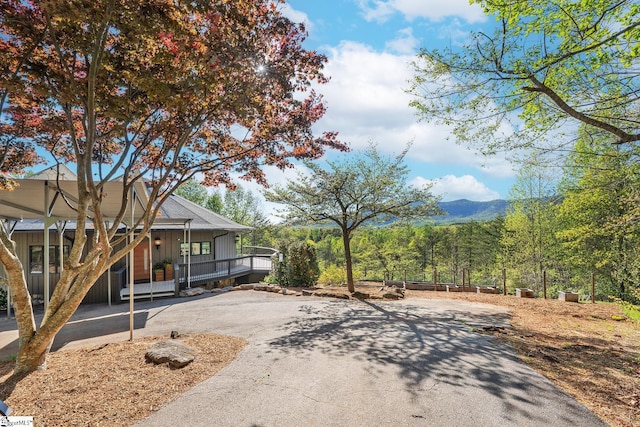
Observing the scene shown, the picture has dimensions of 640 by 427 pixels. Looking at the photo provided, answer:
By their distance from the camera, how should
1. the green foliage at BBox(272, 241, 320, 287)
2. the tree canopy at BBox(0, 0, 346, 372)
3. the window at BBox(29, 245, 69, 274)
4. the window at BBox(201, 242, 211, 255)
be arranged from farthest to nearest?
the window at BBox(201, 242, 211, 255) → the green foliage at BBox(272, 241, 320, 287) → the window at BBox(29, 245, 69, 274) → the tree canopy at BBox(0, 0, 346, 372)

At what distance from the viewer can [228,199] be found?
1366 inches

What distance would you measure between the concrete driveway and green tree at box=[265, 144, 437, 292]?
3915 mm

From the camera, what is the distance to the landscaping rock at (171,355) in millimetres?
4363

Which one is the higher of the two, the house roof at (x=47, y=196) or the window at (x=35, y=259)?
the house roof at (x=47, y=196)

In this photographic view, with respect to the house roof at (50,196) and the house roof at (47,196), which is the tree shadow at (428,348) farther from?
the house roof at (50,196)

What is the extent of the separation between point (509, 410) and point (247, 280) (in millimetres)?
16272

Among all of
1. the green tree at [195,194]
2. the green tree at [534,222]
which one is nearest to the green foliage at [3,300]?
the green tree at [195,194]

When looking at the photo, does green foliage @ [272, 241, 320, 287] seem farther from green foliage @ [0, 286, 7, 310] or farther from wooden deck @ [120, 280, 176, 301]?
green foliage @ [0, 286, 7, 310]

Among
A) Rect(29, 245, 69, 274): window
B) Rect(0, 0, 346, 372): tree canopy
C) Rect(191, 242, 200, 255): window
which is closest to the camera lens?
Rect(0, 0, 346, 372): tree canopy

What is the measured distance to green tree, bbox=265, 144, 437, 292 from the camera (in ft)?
34.4

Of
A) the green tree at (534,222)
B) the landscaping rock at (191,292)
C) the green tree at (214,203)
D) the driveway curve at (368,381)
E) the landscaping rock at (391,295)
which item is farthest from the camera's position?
the green tree at (214,203)

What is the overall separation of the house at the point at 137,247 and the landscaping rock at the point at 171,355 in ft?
9.13

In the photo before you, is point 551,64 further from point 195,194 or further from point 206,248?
point 195,194

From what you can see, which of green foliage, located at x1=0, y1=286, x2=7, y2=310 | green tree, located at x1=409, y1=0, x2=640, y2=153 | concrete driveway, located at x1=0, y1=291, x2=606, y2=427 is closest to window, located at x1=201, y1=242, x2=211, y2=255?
green foliage, located at x1=0, y1=286, x2=7, y2=310
